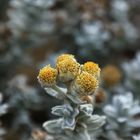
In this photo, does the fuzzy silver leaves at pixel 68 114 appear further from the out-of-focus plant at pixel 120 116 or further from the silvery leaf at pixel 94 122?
the out-of-focus plant at pixel 120 116

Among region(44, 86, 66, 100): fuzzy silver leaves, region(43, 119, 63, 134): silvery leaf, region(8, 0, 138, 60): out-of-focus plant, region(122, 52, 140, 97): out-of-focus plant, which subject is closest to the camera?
region(44, 86, 66, 100): fuzzy silver leaves

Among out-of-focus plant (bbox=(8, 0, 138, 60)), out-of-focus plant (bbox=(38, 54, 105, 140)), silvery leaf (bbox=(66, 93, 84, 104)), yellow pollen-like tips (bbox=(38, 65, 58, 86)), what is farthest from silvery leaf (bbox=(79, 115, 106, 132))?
out-of-focus plant (bbox=(8, 0, 138, 60))

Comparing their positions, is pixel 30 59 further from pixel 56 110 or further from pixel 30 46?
pixel 56 110

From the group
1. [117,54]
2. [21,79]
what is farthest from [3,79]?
[117,54]

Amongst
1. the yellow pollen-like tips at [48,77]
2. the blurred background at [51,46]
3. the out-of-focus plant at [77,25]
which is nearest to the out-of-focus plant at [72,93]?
the yellow pollen-like tips at [48,77]

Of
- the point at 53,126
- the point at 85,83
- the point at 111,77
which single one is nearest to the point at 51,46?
the point at 111,77

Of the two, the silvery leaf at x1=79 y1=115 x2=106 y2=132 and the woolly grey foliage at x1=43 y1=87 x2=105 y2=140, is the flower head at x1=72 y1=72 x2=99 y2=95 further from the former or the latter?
the silvery leaf at x1=79 y1=115 x2=106 y2=132
